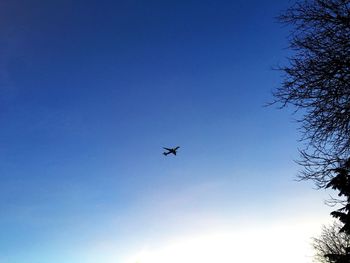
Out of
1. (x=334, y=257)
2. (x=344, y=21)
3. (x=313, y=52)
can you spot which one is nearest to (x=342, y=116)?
(x=313, y=52)

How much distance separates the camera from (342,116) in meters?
7.32

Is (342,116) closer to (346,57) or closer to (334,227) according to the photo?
(346,57)

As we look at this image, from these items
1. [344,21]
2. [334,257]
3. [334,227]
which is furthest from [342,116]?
[334,227]

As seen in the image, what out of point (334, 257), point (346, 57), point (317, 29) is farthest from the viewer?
point (334, 257)

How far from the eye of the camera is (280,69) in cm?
795

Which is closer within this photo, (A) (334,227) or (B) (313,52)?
(B) (313,52)

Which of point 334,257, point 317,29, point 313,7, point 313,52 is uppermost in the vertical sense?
point 313,7

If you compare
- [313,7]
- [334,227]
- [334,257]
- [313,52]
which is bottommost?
[334,257]

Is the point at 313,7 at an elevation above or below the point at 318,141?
above

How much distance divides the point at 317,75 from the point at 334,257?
1612cm

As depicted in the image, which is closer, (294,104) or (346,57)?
(346,57)

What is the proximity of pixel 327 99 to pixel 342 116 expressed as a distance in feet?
1.66

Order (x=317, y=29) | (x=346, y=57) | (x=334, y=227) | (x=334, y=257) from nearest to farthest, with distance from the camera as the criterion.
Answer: (x=346, y=57) < (x=317, y=29) < (x=334, y=257) < (x=334, y=227)

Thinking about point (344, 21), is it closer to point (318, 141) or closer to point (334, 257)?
point (318, 141)
